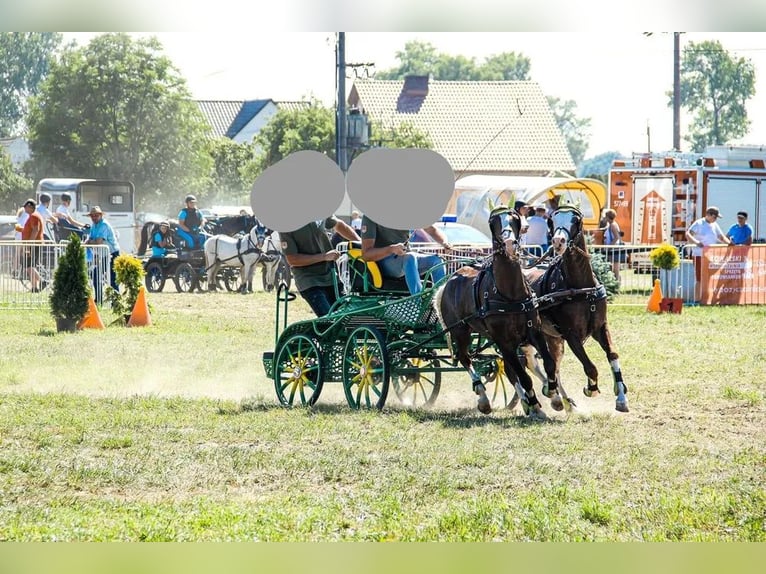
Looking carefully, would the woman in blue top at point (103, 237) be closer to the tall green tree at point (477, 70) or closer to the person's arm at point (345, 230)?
the person's arm at point (345, 230)

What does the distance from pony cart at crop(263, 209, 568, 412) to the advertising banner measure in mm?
11784

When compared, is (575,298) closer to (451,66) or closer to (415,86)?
(415,86)

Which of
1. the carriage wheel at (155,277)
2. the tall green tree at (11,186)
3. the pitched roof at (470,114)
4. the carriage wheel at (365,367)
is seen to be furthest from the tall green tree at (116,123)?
the carriage wheel at (155,277)

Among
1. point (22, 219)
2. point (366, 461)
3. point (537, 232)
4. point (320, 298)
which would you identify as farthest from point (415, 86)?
point (22, 219)

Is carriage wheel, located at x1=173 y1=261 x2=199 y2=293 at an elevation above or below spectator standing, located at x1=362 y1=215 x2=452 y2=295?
below

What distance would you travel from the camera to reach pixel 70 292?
1759cm

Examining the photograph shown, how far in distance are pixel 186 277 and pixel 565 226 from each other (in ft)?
58.4

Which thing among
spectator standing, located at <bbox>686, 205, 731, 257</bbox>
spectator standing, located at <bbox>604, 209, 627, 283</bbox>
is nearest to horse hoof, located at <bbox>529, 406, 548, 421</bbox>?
spectator standing, located at <bbox>604, 209, 627, 283</bbox>

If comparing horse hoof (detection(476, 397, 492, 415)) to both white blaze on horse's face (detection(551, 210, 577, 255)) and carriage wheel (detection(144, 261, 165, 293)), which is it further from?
carriage wheel (detection(144, 261, 165, 293))

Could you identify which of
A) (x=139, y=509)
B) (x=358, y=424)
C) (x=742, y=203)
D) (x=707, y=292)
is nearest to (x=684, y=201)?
(x=742, y=203)

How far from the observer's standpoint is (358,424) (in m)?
9.63

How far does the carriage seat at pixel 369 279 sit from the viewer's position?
10.7 metres

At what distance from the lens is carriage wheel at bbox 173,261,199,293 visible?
26594 mm

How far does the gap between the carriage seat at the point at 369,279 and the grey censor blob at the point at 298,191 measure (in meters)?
2.12
